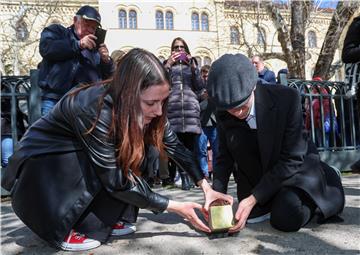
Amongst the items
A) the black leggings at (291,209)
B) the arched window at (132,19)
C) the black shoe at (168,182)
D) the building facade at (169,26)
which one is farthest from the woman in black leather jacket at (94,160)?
the arched window at (132,19)

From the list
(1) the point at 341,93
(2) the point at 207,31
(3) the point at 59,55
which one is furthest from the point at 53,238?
(2) the point at 207,31

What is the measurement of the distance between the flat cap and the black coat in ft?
0.92

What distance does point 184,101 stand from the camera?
4797 millimetres

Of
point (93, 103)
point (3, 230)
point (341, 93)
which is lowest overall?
point (3, 230)

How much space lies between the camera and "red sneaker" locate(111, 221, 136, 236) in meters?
2.67

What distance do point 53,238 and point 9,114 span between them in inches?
114

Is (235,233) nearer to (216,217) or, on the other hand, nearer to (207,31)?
(216,217)

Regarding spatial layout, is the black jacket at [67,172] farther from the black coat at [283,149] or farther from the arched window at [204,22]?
the arched window at [204,22]

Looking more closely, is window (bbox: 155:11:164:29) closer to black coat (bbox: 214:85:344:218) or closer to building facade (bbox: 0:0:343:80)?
building facade (bbox: 0:0:343:80)

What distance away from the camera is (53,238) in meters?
2.28

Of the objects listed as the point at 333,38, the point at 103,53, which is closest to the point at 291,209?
the point at 103,53

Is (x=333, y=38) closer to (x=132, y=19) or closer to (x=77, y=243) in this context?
(x=77, y=243)

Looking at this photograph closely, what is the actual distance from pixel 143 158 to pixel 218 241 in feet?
2.26

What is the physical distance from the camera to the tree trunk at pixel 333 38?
1125 centimetres
